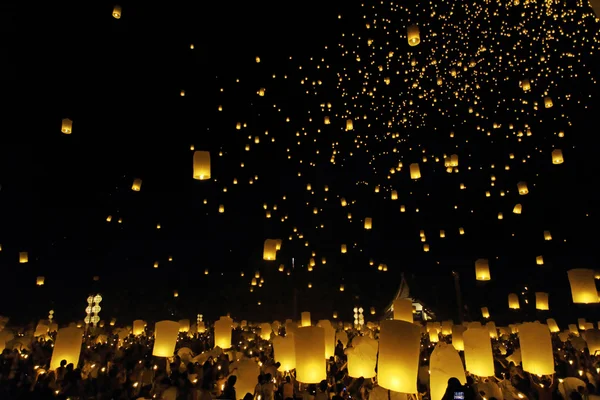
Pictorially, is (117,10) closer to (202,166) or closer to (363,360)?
(202,166)

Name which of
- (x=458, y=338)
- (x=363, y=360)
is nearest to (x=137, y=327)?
(x=458, y=338)

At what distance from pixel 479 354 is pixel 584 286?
4084 mm

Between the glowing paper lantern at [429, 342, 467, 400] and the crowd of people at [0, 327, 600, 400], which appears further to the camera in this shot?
the crowd of people at [0, 327, 600, 400]

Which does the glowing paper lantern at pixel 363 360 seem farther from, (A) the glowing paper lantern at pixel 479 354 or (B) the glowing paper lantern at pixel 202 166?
(B) the glowing paper lantern at pixel 202 166

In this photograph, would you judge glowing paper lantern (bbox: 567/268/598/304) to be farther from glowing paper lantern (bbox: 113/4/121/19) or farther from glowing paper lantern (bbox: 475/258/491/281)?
glowing paper lantern (bbox: 113/4/121/19)

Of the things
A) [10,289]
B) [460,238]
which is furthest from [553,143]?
[10,289]

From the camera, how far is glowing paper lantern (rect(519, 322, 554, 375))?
5.70m

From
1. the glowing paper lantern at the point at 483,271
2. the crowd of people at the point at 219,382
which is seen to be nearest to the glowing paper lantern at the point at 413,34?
the crowd of people at the point at 219,382

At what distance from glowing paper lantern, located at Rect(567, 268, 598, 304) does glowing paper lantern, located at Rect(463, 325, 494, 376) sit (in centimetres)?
384

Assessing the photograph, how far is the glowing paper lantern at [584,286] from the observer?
8289 millimetres

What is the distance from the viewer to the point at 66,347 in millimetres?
6812

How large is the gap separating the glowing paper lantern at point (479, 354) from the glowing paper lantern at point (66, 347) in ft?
19.7

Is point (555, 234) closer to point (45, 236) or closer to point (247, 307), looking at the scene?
point (247, 307)

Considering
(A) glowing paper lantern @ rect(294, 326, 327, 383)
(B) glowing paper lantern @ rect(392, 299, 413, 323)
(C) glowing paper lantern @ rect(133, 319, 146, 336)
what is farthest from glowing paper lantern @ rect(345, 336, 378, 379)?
(C) glowing paper lantern @ rect(133, 319, 146, 336)
